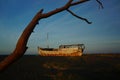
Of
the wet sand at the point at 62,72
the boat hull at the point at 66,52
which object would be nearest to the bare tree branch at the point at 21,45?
the wet sand at the point at 62,72

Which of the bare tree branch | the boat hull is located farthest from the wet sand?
the boat hull

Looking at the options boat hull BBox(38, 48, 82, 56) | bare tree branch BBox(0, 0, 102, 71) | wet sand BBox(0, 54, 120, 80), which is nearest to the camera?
bare tree branch BBox(0, 0, 102, 71)

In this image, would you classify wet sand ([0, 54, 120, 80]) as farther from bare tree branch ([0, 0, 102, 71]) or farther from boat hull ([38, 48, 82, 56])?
boat hull ([38, 48, 82, 56])

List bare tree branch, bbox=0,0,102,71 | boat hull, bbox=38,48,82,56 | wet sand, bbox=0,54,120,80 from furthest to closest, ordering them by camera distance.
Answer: boat hull, bbox=38,48,82,56, wet sand, bbox=0,54,120,80, bare tree branch, bbox=0,0,102,71

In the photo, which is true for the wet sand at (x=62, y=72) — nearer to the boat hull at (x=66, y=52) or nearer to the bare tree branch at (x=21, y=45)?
the bare tree branch at (x=21, y=45)

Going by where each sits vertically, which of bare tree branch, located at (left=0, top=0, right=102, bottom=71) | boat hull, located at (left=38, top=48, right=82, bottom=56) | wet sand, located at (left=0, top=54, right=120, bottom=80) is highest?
bare tree branch, located at (left=0, top=0, right=102, bottom=71)

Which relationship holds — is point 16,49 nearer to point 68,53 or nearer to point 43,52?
point 68,53

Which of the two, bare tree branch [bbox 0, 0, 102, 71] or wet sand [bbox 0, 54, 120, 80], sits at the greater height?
bare tree branch [bbox 0, 0, 102, 71]

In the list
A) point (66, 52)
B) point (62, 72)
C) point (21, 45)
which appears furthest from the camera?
point (66, 52)

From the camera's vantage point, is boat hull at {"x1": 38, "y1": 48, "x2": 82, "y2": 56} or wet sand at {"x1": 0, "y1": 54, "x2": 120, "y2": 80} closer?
wet sand at {"x1": 0, "y1": 54, "x2": 120, "y2": 80}

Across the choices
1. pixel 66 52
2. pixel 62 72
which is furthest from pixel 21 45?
pixel 66 52

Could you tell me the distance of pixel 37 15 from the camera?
449cm

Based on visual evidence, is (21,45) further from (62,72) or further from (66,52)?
(66,52)

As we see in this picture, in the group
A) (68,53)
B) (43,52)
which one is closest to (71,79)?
(68,53)
